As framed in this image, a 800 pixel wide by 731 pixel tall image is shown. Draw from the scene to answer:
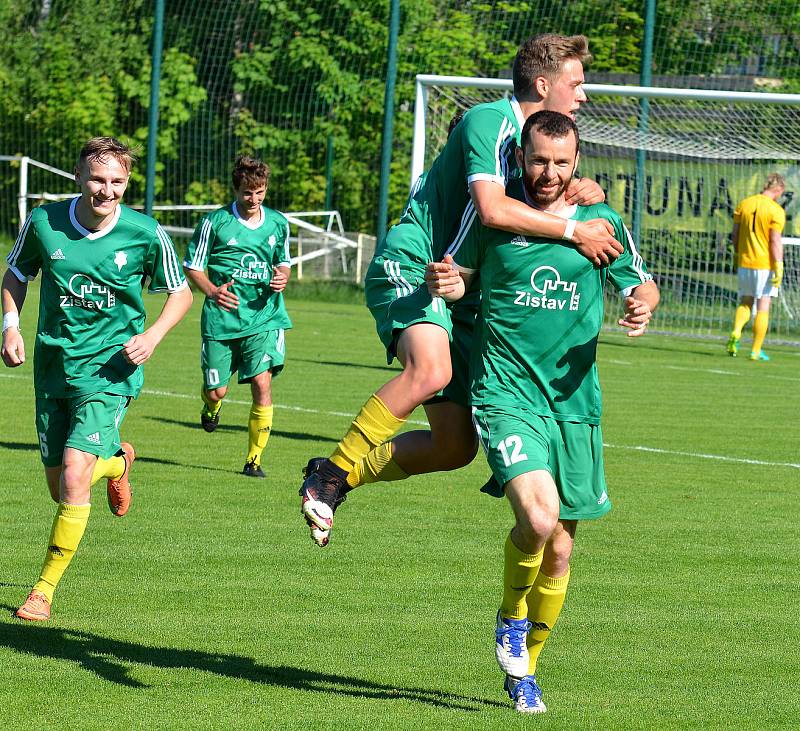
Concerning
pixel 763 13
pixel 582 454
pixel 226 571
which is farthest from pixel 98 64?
pixel 582 454

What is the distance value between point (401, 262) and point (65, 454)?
1697mm

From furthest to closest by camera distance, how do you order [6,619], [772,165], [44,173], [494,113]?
[44,173], [772,165], [6,619], [494,113]

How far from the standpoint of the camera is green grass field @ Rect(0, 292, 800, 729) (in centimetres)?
503

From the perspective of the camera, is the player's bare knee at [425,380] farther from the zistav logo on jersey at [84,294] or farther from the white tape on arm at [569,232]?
the zistav logo on jersey at [84,294]

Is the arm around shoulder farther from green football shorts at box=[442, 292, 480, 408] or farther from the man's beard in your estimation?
the man's beard

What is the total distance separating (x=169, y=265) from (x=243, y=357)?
394 cm

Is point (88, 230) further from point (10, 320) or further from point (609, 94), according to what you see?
point (609, 94)

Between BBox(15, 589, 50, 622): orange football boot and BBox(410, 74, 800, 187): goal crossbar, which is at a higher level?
BBox(410, 74, 800, 187): goal crossbar

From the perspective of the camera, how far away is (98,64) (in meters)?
32.0

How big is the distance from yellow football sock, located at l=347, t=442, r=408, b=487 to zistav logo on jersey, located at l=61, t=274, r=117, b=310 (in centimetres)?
151

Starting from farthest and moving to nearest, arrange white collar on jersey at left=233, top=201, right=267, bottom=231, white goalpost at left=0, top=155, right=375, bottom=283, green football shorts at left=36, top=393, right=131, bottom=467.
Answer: white goalpost at left=0, top=155, right=375, bottom=283
white collar on jersey at left=233, top=201, right=267, bottom=231
green football shorts at left=36, top=393, right=131, bottom=467

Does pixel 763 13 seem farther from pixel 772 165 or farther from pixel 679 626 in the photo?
pixel 679 626

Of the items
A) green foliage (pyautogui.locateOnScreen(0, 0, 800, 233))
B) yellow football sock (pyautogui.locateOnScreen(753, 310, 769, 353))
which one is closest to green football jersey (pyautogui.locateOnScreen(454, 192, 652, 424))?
yellow football sock (pyautogui.locateOnScreen(753, 310, 769, 353))

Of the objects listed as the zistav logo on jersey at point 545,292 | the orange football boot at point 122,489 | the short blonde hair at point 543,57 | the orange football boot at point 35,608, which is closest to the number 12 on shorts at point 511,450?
the zistav logo on jersey at point 545,292
